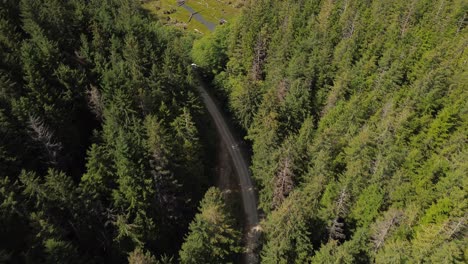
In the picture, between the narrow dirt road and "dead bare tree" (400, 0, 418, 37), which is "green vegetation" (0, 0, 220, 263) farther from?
"dead bare tree" (400, 0, 418, 37)

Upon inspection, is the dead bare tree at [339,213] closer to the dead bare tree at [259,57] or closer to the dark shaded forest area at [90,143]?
the dark shaded forest area at [90,143]

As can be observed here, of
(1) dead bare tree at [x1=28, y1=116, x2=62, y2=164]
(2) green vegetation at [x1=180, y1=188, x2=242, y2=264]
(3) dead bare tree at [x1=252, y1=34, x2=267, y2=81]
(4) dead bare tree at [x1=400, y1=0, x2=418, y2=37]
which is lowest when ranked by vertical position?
(1) dead bare tree at [x1=28, y1=116, x2=62, y2=164]

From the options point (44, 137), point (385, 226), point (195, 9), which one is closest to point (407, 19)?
point (385, 226)

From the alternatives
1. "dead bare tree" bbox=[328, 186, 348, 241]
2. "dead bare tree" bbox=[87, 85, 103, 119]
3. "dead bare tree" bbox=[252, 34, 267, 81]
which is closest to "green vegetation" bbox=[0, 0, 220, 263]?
"dead bare tree" bbox=[87, 85, 103, 119]

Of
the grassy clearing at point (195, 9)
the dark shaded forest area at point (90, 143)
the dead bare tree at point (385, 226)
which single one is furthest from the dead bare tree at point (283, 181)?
the grassy clearing at point (195, 9)

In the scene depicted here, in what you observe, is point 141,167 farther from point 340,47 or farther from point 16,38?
point 340,47

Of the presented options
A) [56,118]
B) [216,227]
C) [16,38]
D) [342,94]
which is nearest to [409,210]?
[216,227]
